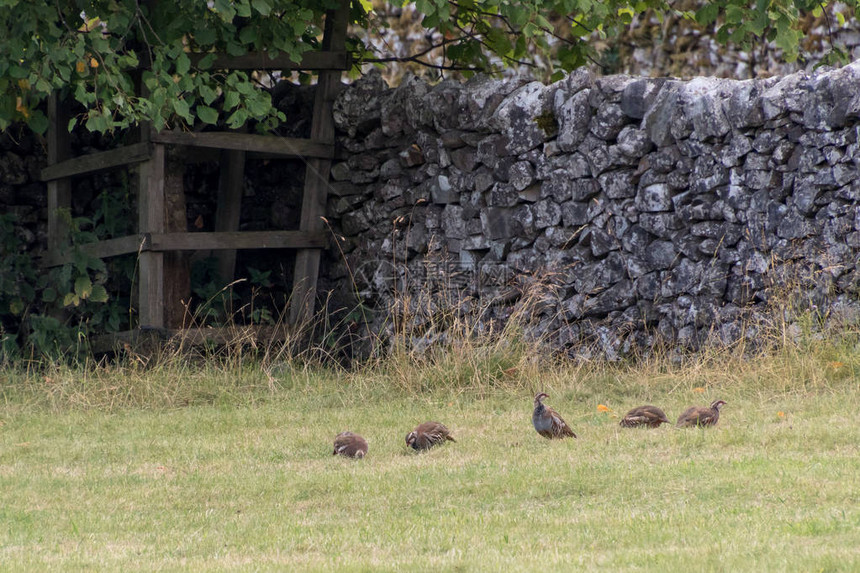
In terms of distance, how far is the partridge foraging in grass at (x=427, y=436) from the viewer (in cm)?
696

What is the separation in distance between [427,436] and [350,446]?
1.57 ft

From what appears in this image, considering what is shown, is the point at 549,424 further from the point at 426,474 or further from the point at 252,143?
the point at 252,143

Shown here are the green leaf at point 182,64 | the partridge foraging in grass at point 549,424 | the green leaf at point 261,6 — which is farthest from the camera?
the green leaf at point 182,64

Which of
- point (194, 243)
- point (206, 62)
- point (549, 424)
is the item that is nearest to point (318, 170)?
point (194, 243)

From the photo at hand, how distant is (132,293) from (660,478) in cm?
650

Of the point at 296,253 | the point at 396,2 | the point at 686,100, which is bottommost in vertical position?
the point at 296,253

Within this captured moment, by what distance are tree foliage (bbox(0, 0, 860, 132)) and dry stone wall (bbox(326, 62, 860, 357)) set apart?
1.00 meters

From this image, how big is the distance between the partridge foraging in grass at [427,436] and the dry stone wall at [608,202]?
2771 mm

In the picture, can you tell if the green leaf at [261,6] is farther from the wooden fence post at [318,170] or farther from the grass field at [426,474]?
the grass field at [426,474]

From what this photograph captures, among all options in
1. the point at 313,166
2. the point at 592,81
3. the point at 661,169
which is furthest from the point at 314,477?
the point at 313,166

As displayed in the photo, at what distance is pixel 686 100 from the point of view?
901cm

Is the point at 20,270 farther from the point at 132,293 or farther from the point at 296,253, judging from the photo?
the point at 296,253

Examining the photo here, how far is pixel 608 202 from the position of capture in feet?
31.3

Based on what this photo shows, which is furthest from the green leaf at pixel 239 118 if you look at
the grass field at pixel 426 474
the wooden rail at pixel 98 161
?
the grass field at pixel 426 474
